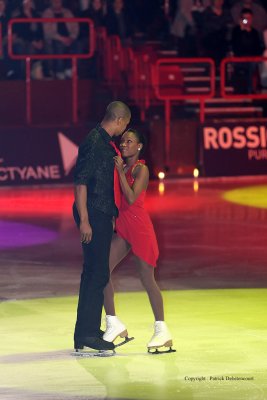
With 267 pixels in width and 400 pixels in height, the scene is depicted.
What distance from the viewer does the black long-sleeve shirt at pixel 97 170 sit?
9539 millimetres

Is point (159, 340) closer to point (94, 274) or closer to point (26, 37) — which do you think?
point (94, 274)

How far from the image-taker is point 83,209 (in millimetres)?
9461

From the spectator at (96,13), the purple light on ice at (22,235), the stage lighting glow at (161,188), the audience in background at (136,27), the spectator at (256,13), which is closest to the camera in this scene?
the purple light on ice at (22,235)

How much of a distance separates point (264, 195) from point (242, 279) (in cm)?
913

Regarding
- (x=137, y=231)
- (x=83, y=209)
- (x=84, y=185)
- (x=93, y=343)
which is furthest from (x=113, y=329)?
(x=84, y=185)

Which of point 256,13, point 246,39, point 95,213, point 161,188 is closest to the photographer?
point 95,213

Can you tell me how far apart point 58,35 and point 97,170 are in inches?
676

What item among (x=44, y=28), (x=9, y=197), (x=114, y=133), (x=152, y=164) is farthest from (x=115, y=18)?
(x=114, y=133)

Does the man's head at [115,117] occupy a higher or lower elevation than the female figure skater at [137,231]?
higher

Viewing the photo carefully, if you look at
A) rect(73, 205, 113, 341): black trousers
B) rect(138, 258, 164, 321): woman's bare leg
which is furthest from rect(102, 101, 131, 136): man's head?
rect(138, 258, 164, 321): woman's bare leg

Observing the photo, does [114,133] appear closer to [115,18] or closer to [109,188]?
[109,188]

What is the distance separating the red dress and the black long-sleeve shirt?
9.6 inches

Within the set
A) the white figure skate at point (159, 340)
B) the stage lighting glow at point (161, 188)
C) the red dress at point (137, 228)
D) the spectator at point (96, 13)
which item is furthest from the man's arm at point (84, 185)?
the spectator at point (96, 13)

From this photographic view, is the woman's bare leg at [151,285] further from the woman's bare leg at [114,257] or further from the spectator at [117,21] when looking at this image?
the spectator at [117,21]
